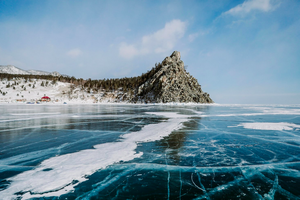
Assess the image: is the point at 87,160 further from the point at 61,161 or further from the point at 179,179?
the point at 179,179

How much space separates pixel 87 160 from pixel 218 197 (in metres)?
3.99

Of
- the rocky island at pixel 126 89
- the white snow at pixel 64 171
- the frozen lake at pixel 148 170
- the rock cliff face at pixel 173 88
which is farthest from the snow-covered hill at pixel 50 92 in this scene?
the white snow at pixel 64 171

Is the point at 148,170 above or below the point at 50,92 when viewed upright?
below

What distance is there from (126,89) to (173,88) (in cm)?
3428

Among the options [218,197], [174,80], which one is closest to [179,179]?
[218,197]

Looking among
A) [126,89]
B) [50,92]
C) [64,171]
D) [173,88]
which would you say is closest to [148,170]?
[64,171]

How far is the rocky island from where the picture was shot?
76.2 m

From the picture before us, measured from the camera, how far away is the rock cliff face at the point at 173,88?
243 ft

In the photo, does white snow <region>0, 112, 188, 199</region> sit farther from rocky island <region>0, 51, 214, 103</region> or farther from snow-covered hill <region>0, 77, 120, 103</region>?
snow-covered hill <region>0, 77, 120, 103</region>

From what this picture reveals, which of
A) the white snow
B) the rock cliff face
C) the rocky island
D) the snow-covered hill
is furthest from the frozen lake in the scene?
the snow-covered hill

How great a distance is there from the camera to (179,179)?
4.14m

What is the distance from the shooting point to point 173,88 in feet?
249

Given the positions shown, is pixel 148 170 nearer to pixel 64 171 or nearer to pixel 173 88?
pixel 64 171

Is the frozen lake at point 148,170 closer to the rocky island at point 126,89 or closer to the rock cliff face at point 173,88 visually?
the rocky island at point 126,89
